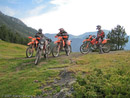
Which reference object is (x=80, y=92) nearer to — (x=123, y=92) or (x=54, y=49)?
(x=123, y=92)

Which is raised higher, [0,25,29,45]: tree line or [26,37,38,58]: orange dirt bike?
[0,25,29,45]: tree line

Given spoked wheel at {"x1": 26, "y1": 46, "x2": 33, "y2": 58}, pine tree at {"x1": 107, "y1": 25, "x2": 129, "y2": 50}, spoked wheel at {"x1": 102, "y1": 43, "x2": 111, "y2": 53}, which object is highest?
pine tree at {"x1": 107, "y1": 25, "x2": 129, "y2": 50}

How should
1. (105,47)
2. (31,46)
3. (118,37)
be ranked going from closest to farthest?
(31,46), (105,47), (118,37)

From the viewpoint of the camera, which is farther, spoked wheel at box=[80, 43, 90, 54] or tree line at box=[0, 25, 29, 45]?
tree line at box=[0, 25, 29, 45]

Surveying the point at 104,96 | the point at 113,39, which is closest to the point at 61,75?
the point at 104,96

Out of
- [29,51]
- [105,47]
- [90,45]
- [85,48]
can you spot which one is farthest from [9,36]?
[105,47]

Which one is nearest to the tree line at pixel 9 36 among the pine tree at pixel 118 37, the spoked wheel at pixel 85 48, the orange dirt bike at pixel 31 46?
the pine tree at pixel 118 37

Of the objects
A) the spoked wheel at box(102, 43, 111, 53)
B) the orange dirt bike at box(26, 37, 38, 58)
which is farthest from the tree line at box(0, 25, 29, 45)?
the spoked wheel at box(102, 43, 111, 53)

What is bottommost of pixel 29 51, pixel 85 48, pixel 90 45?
pixel 29 51

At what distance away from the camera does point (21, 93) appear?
17.6 feet

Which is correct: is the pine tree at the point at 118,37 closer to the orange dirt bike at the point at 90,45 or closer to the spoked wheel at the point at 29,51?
the orange dirt bike at the point at 90,45

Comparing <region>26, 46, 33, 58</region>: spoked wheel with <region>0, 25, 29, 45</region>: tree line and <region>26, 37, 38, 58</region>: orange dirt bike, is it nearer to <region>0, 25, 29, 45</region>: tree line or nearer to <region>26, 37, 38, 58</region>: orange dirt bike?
<region>26, 37, 38, 58</region>: orange dirt bike

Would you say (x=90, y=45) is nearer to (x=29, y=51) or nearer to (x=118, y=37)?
(x=29, y=51)

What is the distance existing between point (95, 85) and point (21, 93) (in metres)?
3.16
